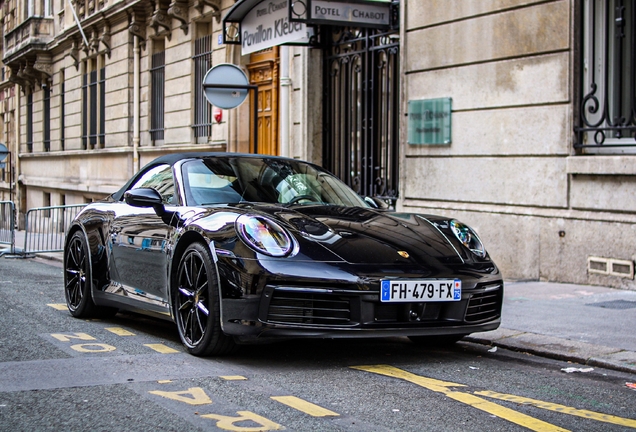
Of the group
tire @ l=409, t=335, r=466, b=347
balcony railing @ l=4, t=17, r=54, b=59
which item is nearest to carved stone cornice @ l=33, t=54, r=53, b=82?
balcony railing @ l=4, t=17, r=54, b=59

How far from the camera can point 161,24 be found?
21844 mm

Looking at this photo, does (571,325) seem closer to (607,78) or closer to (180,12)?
(607,78)

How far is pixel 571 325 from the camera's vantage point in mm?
7344

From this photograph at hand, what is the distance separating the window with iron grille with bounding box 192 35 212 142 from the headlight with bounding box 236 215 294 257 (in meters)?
14.3

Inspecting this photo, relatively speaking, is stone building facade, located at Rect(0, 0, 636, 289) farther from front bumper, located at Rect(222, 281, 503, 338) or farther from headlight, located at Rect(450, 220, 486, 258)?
front bumper, located at Rect(222, 281, 503, 338)

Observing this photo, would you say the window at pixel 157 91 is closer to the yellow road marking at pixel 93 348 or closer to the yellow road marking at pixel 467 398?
the yellow road marking at pixel 93 348

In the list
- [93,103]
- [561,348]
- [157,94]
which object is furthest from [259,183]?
[93,103]

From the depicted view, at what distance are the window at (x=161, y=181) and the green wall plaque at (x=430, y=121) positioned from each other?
18.1 feet

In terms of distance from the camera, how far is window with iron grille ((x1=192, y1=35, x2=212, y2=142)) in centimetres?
1989

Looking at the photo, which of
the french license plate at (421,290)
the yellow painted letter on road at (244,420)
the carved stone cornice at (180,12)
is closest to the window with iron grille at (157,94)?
the carved stone cornice at (180,12)

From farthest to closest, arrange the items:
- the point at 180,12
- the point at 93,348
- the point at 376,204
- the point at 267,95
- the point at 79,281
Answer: the point at 180,12
the point at 267,95
the point at 79,281
the point at 376,204
the point at 93,348

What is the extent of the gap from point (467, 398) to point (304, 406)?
875 mm

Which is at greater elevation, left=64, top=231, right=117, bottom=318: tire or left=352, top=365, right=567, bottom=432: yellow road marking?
left=64, top=231, right=117, bottom=318: tire

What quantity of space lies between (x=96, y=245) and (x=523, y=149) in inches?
210
